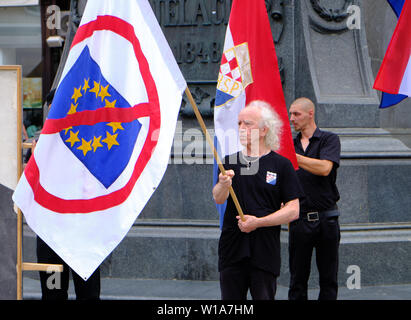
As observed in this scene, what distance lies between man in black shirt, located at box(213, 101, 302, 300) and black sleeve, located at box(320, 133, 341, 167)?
111 cm

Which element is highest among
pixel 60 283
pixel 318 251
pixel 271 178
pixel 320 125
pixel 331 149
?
pixel 320 125

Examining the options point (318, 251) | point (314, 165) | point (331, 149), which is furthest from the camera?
point (318, 251)

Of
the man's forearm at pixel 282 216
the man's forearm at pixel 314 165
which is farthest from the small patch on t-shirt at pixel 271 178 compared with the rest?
the man's forearm at pixel 314 165

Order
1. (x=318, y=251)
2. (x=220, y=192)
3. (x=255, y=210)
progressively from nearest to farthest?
1. (x=220, y=192)
2. (x=255, y=210)
3. (x=318, y=251)

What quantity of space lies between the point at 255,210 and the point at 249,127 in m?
0.56

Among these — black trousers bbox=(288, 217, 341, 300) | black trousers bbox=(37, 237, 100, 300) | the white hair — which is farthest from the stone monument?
the white hair

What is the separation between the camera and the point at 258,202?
4.59 meters

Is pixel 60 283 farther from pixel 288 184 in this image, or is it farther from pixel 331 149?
pixel 331 149

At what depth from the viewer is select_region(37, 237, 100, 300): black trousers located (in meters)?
5.13

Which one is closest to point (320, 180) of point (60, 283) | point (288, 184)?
point (288, 184)

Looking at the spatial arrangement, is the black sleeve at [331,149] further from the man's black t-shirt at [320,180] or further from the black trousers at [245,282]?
the black trousers at [245,282]
